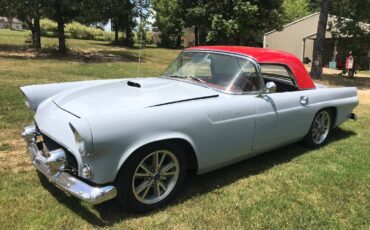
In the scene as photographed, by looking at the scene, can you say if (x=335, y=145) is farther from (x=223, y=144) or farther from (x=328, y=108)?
(x=223, y=144)

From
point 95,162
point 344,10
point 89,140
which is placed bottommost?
point 95,162

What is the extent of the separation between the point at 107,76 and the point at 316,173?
32.7 ft

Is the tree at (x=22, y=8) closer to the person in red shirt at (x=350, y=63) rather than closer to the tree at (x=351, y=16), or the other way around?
the tree at (x=351, y=16)

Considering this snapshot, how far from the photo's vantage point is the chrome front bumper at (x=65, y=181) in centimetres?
327

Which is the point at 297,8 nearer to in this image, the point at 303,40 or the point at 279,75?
the point at 303,40

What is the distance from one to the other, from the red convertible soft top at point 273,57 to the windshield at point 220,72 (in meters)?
0.16

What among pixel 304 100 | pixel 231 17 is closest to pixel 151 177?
pixel 304 100

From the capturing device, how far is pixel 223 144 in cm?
416

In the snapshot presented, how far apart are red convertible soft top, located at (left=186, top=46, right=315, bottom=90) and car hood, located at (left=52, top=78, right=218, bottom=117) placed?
799 mm

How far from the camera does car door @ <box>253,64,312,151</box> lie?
4590 mm

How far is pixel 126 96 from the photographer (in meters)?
3.92

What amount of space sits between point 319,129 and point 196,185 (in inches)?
99.1

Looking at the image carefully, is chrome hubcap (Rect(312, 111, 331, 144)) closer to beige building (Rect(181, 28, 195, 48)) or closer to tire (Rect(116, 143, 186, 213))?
tire (Rect(116, 143, 186, 213))

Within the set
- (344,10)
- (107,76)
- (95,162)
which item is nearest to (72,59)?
(107,76)
